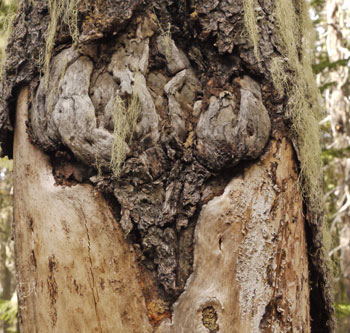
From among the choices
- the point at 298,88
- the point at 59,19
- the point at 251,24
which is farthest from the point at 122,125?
the point at 298,88

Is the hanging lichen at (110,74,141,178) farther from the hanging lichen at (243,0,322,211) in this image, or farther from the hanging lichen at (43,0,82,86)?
the hanging lichen at (243,0,322,211)

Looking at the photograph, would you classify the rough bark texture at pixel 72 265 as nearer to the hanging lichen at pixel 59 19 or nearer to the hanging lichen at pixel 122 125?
the hanging lichen at pixel 122 125

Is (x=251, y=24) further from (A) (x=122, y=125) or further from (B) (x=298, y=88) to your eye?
(A) (x=122, y=125)

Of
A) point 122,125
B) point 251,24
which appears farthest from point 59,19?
point 251,24

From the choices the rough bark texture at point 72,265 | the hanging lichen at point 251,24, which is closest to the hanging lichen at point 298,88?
the hanging lichen at point 251,24

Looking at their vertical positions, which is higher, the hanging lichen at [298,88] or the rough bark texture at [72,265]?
the hanging lichen at [298,88]

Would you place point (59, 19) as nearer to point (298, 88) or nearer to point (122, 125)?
point (122, 125)

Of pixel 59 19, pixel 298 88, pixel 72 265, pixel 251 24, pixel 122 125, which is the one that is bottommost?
pixel 72 265

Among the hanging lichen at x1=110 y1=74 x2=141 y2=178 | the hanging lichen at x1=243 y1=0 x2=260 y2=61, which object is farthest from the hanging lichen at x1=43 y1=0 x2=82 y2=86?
the hanging lichen at x1=243 y1=0 x2=260 y2=61

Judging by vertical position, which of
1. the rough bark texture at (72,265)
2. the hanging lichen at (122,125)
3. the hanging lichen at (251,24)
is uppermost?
the hanging lichen at (251,24)

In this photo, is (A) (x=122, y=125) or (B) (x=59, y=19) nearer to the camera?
(A) (x=122, y=125)

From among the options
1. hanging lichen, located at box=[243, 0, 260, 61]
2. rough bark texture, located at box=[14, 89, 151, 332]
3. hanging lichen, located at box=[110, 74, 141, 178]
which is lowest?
rough bark texture, located at box=[14, 89, 151, 332]

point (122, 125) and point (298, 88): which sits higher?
point (298, 88)

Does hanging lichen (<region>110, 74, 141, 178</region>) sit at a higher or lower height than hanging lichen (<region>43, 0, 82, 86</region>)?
lower
